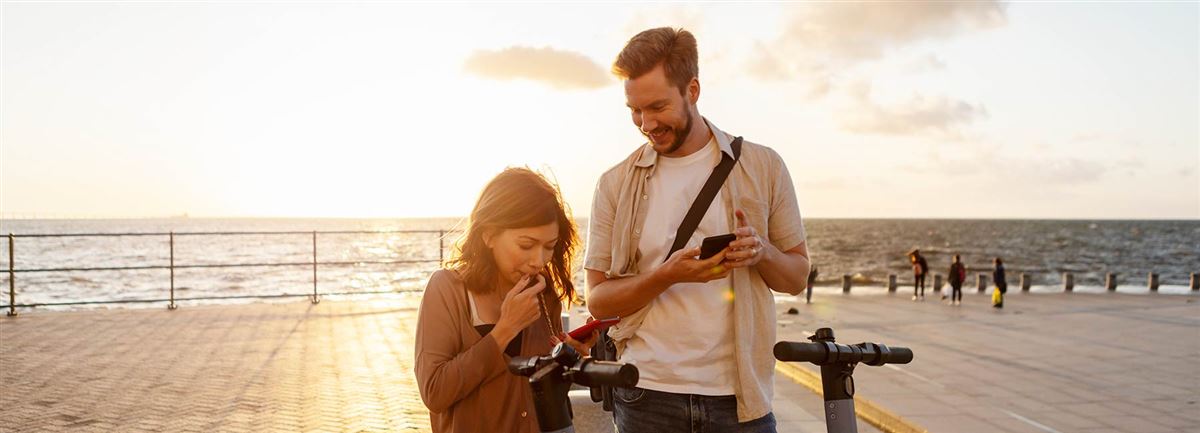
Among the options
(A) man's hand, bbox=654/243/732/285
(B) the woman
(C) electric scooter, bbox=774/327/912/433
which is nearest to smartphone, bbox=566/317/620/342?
(B) the woman

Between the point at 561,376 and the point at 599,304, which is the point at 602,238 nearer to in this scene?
the point at 599,304

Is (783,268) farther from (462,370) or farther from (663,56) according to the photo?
(462,370)

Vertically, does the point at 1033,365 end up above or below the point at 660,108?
below

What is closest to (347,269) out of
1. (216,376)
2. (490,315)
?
(216,376)

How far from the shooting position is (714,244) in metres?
2.13

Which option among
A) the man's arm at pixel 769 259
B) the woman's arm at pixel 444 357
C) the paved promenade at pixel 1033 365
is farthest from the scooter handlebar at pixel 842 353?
the woman's arm at pixel 444 357

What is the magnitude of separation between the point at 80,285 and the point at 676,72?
115 ft

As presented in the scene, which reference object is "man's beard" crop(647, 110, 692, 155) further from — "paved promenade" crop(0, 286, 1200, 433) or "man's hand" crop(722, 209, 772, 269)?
"paved promenade" crop(0, 286, 1200, 433)

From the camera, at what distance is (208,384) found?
8227mm

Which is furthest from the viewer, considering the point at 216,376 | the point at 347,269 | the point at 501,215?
the point at 347,269

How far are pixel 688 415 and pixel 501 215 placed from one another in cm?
77

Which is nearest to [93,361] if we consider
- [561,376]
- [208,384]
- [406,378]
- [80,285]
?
[208,384]

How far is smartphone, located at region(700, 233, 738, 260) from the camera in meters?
2.13

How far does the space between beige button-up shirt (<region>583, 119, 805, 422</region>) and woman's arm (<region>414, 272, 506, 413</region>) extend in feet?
1.30
